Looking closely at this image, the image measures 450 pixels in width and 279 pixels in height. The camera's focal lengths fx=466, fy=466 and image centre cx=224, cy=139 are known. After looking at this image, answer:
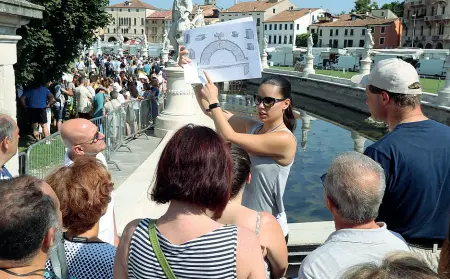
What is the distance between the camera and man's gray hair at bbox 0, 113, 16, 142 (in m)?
3.27

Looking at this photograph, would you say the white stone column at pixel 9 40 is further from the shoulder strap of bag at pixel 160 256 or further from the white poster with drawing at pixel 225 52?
the shoulder strap of bag at pixel 160 256

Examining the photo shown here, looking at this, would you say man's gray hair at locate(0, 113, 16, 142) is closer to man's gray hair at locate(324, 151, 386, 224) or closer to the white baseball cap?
man's gray hair at locate(324, 151, 386, 224)

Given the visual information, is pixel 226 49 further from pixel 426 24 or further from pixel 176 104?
pixel 426 24

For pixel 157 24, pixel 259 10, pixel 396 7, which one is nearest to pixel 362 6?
pixel 396 7

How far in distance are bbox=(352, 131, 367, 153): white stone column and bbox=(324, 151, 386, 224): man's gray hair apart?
38.2 feet

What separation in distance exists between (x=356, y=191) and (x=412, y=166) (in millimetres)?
620

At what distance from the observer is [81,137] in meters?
3.71

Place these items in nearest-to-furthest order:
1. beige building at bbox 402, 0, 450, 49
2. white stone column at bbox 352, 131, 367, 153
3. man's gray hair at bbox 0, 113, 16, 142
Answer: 1. man's gray hair at bbox 0, 113, 16, 142
2. white stone column at bbox 352, 131, 367, 153
3. beige building at bbox 402, 0, 450, 49

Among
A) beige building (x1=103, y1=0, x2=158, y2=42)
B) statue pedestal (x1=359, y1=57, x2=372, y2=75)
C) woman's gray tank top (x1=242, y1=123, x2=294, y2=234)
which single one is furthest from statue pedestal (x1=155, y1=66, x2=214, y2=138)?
beige building (x1=103, y1=0, x2=158, y2=42)

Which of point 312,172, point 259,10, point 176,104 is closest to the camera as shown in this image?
point 312,172

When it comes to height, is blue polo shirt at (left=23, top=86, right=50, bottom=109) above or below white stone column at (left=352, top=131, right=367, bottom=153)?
above

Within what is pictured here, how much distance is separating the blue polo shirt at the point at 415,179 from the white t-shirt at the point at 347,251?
0.46 meters

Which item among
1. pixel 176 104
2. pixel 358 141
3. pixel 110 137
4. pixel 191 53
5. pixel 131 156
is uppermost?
pixel 191 53

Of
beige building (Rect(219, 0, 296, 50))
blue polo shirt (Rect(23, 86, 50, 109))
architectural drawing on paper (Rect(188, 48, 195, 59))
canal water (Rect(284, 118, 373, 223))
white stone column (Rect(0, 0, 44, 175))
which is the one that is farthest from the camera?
beige building (Rect(219, 0, 296, 50))
